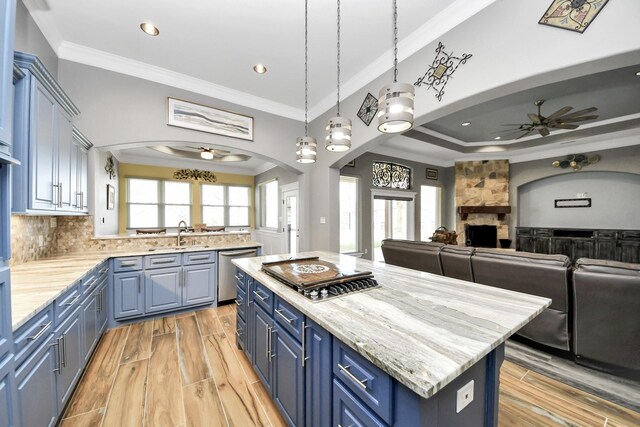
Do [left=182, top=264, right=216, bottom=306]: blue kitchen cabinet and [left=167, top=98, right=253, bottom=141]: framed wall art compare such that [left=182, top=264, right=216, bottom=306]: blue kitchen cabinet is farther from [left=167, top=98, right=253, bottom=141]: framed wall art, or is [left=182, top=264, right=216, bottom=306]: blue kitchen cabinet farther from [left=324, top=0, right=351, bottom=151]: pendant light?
[left=324, top=0, right=351, bottom=151]: pendant light

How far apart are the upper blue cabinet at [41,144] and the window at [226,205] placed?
4958 mm

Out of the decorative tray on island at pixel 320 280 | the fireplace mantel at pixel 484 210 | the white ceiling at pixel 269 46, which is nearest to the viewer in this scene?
the decorative tray on island at pixel 320 280

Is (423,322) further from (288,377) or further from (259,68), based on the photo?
(259,68)

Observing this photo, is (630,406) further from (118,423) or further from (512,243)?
(512,243)

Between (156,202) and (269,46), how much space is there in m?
5.66

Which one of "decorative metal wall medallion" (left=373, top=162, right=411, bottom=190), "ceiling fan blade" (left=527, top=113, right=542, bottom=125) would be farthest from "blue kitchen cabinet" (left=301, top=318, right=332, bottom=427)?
"decorative metal wall medallion" (left=373, top=162, right=411, bottom=190)

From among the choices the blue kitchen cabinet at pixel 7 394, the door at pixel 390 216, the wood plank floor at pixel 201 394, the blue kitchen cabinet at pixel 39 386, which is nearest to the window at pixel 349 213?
the door at pixel 390 216

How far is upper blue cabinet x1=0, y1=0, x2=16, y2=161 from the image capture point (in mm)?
927

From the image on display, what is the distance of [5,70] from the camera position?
94 centimetres

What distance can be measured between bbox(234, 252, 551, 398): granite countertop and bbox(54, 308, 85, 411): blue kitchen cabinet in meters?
1.39

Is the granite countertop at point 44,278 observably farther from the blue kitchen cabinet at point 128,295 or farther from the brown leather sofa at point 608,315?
the brown leather sofa at point 608,315

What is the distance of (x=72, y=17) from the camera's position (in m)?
2.37

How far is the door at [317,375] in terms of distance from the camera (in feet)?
3.63

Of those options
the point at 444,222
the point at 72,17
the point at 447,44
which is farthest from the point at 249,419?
the point at 444,222
